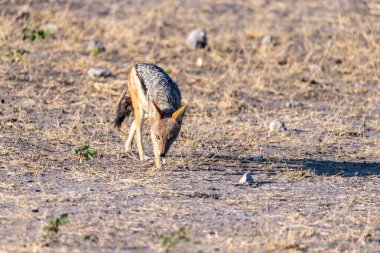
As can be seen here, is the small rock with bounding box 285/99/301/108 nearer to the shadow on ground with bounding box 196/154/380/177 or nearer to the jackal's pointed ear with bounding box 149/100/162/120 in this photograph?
the shadow on ground with bounding box 196/154/380/177

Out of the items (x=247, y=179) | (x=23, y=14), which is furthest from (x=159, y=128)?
(x=23, y=14)

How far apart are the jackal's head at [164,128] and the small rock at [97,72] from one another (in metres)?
4.32

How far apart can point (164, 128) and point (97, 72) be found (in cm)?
450

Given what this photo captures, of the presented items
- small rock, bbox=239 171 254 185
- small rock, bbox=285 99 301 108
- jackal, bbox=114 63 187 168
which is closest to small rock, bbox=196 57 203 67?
small rock, bbox=285 99 301 108

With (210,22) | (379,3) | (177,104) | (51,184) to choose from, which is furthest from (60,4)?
(51,184)

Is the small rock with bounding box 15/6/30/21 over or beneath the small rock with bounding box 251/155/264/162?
over

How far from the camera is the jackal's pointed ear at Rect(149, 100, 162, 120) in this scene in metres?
8.60

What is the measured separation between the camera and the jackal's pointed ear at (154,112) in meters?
8.60

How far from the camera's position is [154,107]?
862 cm

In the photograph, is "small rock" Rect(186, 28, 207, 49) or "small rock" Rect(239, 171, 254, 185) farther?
"small rock" Rect(186, 28, 207, 49)

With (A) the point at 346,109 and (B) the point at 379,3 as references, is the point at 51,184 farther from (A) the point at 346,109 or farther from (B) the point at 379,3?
(B) the point at 379,3

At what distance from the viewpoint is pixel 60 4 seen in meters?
17.0

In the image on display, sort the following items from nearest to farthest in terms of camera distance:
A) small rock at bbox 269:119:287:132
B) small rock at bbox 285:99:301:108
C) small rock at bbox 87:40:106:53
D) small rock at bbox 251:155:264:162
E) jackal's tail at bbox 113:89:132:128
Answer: small rock at bbox 251:155:264:162 < jackal's tail at bbox 113:89:132:128 < small rock at bbox 269:119:287:132 < small rock at bbox 285:99:301:108 < small rock at bbox 87:40:106:53

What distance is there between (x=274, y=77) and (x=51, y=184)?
6371 millimetres
